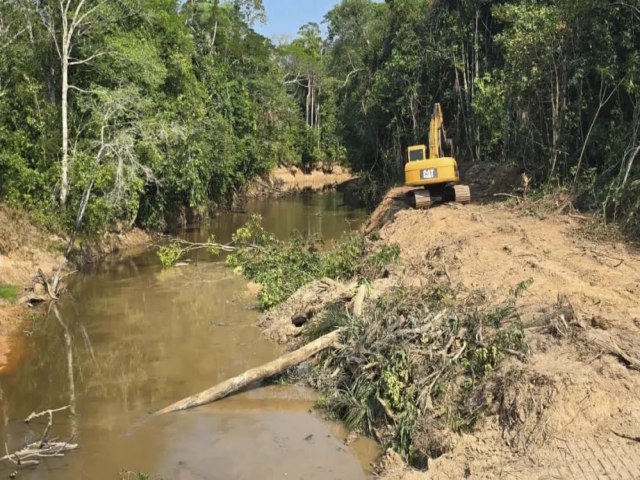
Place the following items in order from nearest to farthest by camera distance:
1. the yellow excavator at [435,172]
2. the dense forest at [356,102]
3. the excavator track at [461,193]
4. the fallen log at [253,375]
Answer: the fallen log at [253,375] → the dense forest at [356,102] → the yellow excavator at [435,172] → the excavator track at [461,193]

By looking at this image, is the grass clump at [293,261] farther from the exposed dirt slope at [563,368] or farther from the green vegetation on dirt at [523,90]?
the green vegetation on dirt at [523,90]

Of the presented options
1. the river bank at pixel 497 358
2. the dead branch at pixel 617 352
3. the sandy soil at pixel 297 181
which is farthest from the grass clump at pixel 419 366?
the sandy soil at pixel 297 181

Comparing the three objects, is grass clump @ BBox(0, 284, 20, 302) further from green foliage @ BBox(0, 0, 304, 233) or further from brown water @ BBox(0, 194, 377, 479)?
green foliage @ BBox(0, 0, 304, 233)

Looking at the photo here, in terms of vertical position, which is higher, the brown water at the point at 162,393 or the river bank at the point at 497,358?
the river bank at the point at 497,358

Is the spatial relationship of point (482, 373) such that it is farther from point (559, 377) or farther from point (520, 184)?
point (520, 184)

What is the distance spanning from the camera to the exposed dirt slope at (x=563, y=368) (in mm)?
6141

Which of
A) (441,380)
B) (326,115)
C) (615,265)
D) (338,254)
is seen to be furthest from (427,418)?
(326,115)

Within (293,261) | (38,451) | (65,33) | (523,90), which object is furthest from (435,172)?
(65,33)

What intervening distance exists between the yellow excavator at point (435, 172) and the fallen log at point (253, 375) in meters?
7.73

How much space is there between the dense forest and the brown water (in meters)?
4.69

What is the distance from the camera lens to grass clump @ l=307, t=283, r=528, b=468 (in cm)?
736

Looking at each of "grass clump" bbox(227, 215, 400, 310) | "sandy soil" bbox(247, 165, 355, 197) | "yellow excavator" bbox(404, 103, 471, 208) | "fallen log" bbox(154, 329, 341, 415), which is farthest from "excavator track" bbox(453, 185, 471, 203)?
"sandy soil" bbox(247, 165, 355, 197)

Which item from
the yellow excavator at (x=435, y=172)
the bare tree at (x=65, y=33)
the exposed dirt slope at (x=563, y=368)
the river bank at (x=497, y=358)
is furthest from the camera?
the bare tree at (x=65, y=33)

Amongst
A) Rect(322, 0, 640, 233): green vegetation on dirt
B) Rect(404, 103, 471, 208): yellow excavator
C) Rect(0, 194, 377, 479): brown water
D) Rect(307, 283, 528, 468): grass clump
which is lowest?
Rect(0, 194, 377, 479): brown water
